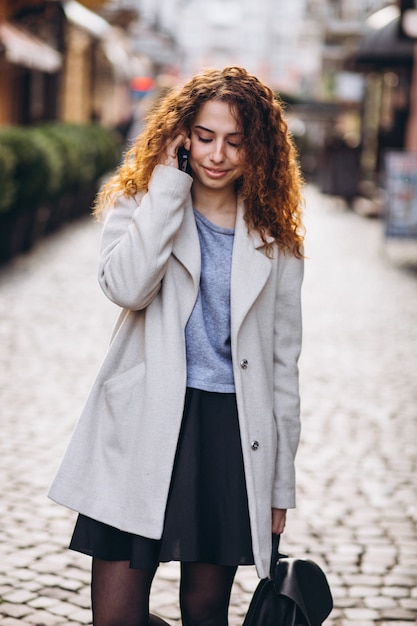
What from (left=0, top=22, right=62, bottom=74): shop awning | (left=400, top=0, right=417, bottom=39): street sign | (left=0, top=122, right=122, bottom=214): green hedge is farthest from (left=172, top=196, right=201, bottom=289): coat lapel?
(left=0, top=22, right=62, bottom=74): shop awning

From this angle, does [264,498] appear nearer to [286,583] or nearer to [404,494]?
[286,583]

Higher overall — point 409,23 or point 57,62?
point 57,62

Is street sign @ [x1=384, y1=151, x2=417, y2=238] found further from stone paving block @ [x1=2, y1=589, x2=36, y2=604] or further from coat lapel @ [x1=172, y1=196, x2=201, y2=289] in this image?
coat lapel @ [x1=172, y1=196, x2=201, y2=289]

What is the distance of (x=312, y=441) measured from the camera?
5.99 m

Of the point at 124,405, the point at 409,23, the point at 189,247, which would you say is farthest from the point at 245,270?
the point at 409,23

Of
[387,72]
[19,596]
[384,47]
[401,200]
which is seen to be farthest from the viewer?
[387,72]

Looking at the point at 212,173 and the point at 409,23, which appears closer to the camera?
the point at 212,173

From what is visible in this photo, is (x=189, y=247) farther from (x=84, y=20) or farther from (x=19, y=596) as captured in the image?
(x=84, y=20)

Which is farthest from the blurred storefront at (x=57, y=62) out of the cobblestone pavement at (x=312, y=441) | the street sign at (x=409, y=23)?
the cobblestone pavement at (x=312, y=441)

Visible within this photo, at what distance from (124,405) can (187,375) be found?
0.17 m

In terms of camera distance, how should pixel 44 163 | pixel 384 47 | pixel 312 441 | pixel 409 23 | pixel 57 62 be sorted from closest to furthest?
1. pixel 312 441
2. pixel 409 23
3. pixel 44 163
4. pixel 57 62
5. pixel 384 47

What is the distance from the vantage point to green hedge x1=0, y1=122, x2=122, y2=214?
11.5m

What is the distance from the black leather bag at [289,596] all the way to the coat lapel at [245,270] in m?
0.63

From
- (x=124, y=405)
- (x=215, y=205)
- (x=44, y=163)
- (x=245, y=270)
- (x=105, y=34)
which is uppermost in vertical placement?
(x=105, y=34)
